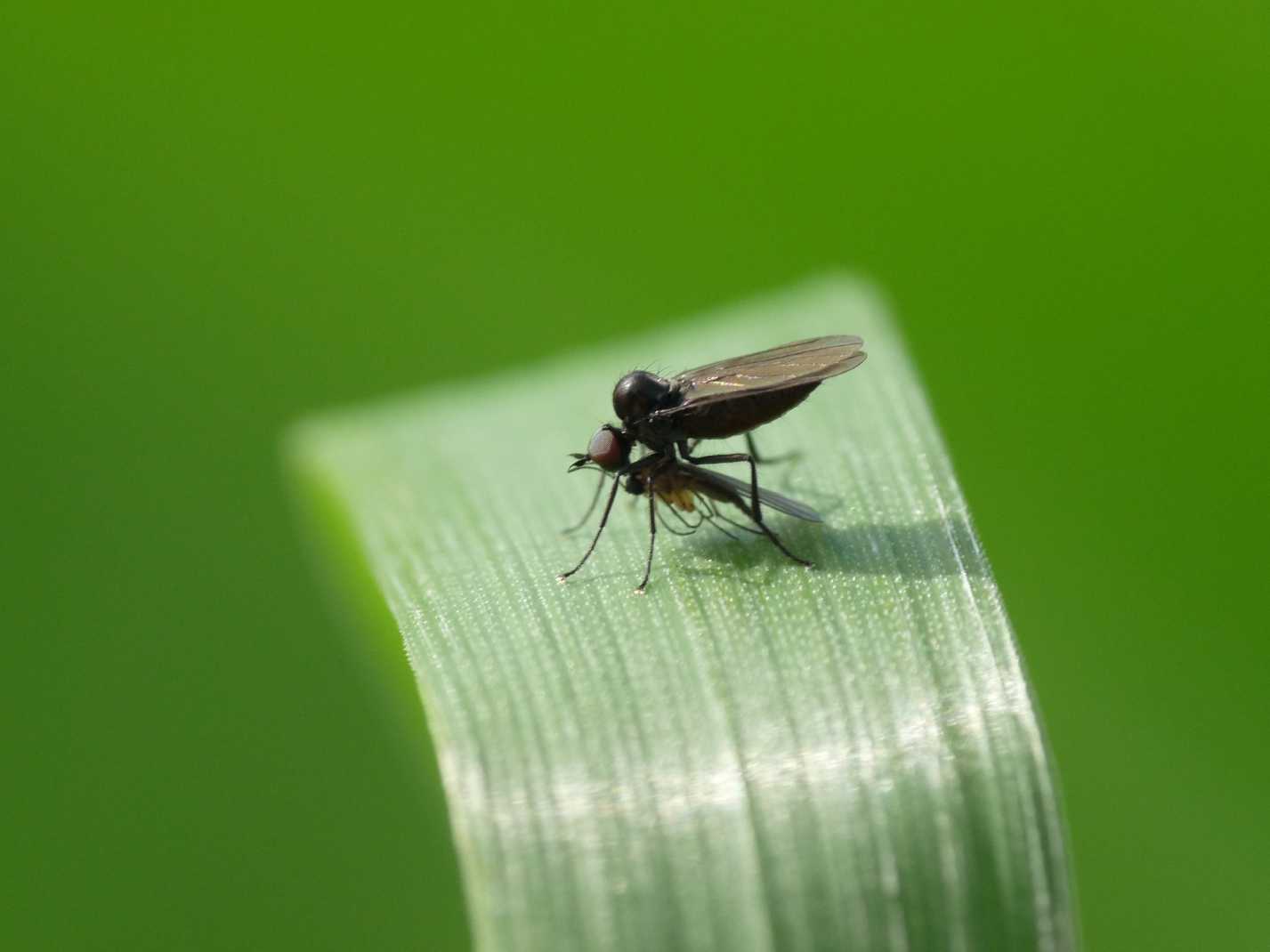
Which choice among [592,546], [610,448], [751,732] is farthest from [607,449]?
[751,732]

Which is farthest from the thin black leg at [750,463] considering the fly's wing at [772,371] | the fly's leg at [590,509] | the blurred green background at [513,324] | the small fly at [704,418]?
the blurred green background at [513,324]

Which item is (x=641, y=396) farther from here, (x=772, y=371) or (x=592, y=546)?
(x=592, y=546)

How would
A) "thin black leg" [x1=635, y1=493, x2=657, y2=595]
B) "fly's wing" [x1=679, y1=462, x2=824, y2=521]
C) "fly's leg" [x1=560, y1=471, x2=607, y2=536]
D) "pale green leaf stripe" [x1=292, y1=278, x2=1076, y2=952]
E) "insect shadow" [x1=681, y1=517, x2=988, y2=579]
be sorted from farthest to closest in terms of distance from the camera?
"fly's leg" [x1=560, y1=471, x2=607, y2=536], "fly's wing" [x1=679, y1=462, x2=824, y2=521], "thin black leg" [x1=635, y1=493, x2=657, y2=595], "insect shadow" [x1=681, y1=517, x2=988, y2=579], "pale green leaf stripe" [x1=292, y1=278, x2=1076, y2=952]

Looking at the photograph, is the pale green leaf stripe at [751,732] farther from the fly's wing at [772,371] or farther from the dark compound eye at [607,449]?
the dark compound eye at [607,449]

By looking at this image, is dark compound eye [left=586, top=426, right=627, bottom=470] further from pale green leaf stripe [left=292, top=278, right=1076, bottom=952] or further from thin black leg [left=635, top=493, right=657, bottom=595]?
pale green leaf stripe [left=292, top=278, right=1076, bottom=952]

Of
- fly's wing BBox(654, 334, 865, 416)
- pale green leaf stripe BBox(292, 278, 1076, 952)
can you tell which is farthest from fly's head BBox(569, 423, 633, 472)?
pale green leaf stripe BBox(292, 278, 1076, 952)

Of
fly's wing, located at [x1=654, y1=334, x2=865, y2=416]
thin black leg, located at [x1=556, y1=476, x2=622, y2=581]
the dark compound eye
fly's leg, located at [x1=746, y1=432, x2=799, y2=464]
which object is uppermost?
fly's wing, located at [x1=654, y1=334, x2=865, y2=416]
